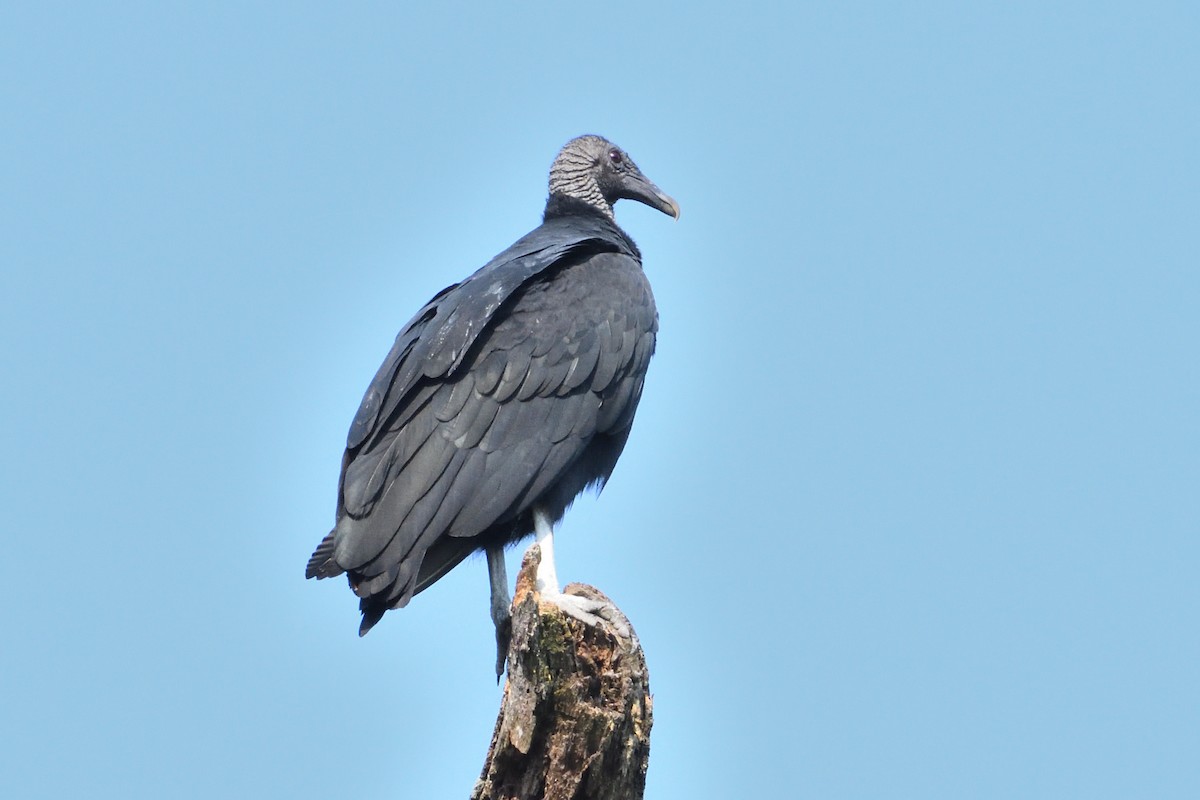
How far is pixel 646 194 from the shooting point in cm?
695

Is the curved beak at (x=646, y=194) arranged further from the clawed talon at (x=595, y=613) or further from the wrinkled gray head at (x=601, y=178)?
the clawed talon at (x=595, y=613)

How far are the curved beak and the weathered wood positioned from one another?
326 cm

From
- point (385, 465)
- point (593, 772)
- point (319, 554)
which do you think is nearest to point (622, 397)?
point (385, 465)

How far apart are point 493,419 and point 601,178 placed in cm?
238

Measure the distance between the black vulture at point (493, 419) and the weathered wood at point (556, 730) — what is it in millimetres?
522

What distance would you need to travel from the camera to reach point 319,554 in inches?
185

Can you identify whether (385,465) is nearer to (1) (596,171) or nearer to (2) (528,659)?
(2) (528,659)

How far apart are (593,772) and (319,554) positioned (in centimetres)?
133

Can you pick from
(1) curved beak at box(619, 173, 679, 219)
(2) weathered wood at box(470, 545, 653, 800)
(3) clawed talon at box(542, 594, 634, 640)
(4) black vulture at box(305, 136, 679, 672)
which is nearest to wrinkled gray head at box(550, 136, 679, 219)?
(1) curved beak at box(619, 173, 679, 219)

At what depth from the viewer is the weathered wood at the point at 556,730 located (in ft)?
12.8

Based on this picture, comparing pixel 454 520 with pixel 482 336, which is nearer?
pixel 454 520

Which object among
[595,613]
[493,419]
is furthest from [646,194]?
[595,613]

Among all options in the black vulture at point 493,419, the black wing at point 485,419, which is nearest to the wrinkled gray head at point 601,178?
the black vulture at point 493,419

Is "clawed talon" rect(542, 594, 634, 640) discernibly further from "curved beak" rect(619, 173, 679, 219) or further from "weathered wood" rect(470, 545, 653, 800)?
"curved beak" rect(619, 173, 679, 219)
